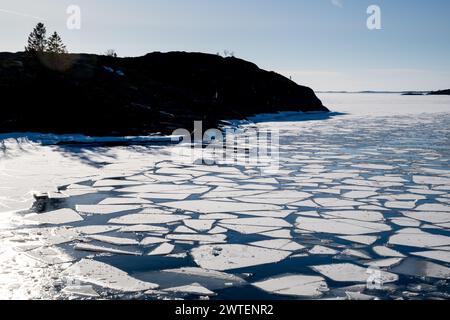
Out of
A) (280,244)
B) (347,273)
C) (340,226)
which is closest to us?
(347,273)

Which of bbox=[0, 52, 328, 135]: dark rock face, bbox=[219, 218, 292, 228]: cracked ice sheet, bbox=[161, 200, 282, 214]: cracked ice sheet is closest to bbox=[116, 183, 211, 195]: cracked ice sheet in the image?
bbox=[161, 200, 282, 214]: cracked ice sheet

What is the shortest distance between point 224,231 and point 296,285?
4.86 feet

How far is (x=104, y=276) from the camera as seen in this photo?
3.43 meters

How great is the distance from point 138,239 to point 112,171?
4.22 metres

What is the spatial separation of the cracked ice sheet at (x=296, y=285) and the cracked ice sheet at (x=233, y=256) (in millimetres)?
375

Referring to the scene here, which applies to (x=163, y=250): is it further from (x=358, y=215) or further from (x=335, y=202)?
(x=335, y=202)

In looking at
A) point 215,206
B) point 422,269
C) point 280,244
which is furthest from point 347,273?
point 215,206

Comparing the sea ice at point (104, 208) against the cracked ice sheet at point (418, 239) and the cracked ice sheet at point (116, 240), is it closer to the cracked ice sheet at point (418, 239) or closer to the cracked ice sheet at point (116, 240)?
the cracked ice sheet at point (116, 240)

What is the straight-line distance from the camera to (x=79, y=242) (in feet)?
13.9

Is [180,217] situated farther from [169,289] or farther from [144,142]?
[144,142]

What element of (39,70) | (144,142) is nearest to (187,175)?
(144,142)

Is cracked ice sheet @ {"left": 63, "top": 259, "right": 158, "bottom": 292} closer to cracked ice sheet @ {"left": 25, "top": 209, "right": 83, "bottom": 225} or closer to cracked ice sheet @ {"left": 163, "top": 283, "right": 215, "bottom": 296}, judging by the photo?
cracked ice sheet @ {"left": 163, "top": 283, "right": 215, "bottom": 296}

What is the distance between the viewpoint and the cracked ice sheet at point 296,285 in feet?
10.4

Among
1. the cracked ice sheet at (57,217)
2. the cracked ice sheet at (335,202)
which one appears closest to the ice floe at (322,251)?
the cracked ice sheet at (335,202)
